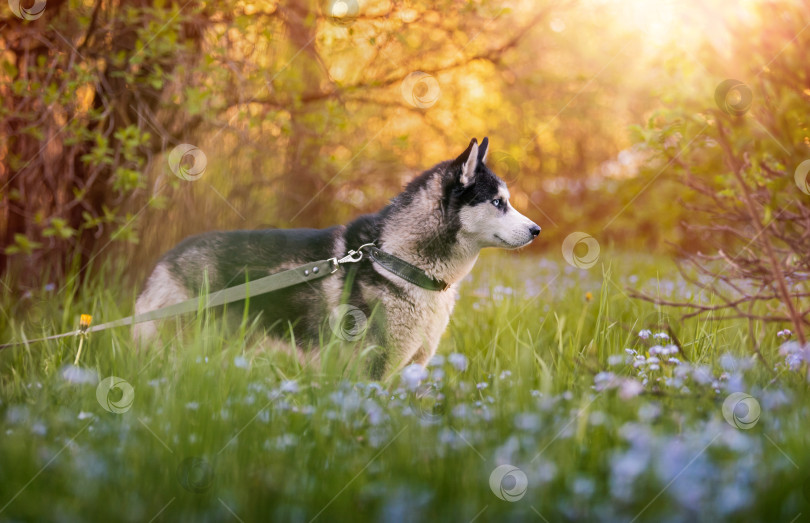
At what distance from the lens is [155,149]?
6328mm

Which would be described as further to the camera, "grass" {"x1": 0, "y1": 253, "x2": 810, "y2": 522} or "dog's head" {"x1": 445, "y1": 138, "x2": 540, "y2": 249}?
"dog's head" {"x1": 445, "y1": 138, "x2": 540, "y2": 249}

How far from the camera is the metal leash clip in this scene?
3832 mm

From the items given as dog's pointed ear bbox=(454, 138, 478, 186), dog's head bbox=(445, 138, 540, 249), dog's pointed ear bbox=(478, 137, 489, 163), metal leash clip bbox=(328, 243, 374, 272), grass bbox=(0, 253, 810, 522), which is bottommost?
grass bbox=(0, 253, 810, 522)

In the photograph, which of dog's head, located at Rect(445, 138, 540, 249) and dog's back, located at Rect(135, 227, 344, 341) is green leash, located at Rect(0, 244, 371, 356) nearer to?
dog's back, located at Rect(135, 227, 344, 341)

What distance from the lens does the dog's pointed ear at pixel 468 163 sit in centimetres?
391

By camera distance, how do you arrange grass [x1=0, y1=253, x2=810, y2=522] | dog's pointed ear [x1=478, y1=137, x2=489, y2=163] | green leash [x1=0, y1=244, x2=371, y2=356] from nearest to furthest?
grass [x1=0, y1=253, x2=810, y2=522], green leash [x1=0, y1=244, x2=371, y2=356], dog's pointed ear [x1=478, y1=137, x2=489, y2=163]

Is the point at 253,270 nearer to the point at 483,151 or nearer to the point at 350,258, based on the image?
the point at 350,258

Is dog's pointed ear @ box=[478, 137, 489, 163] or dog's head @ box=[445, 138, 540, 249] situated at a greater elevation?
dog's pointed ear @ box=[478, 137, 489, 163]

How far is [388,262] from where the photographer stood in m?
3.87

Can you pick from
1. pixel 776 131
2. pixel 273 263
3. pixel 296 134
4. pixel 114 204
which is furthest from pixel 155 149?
pixel 776 131

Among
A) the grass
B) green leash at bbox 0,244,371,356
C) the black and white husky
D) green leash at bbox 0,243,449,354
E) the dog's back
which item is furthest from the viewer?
the dog's back

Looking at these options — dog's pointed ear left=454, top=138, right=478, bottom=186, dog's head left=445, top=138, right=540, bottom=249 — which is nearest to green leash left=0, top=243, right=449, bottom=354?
dog's head left=445, top=138, right=540, bottom=249

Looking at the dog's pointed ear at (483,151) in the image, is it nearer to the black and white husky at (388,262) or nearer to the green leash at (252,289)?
the black and white husky at (388,262)

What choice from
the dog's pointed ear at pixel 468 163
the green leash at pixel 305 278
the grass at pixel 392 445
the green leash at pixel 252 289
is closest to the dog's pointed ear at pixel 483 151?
the dog's pointed ear at pixel 468 163
